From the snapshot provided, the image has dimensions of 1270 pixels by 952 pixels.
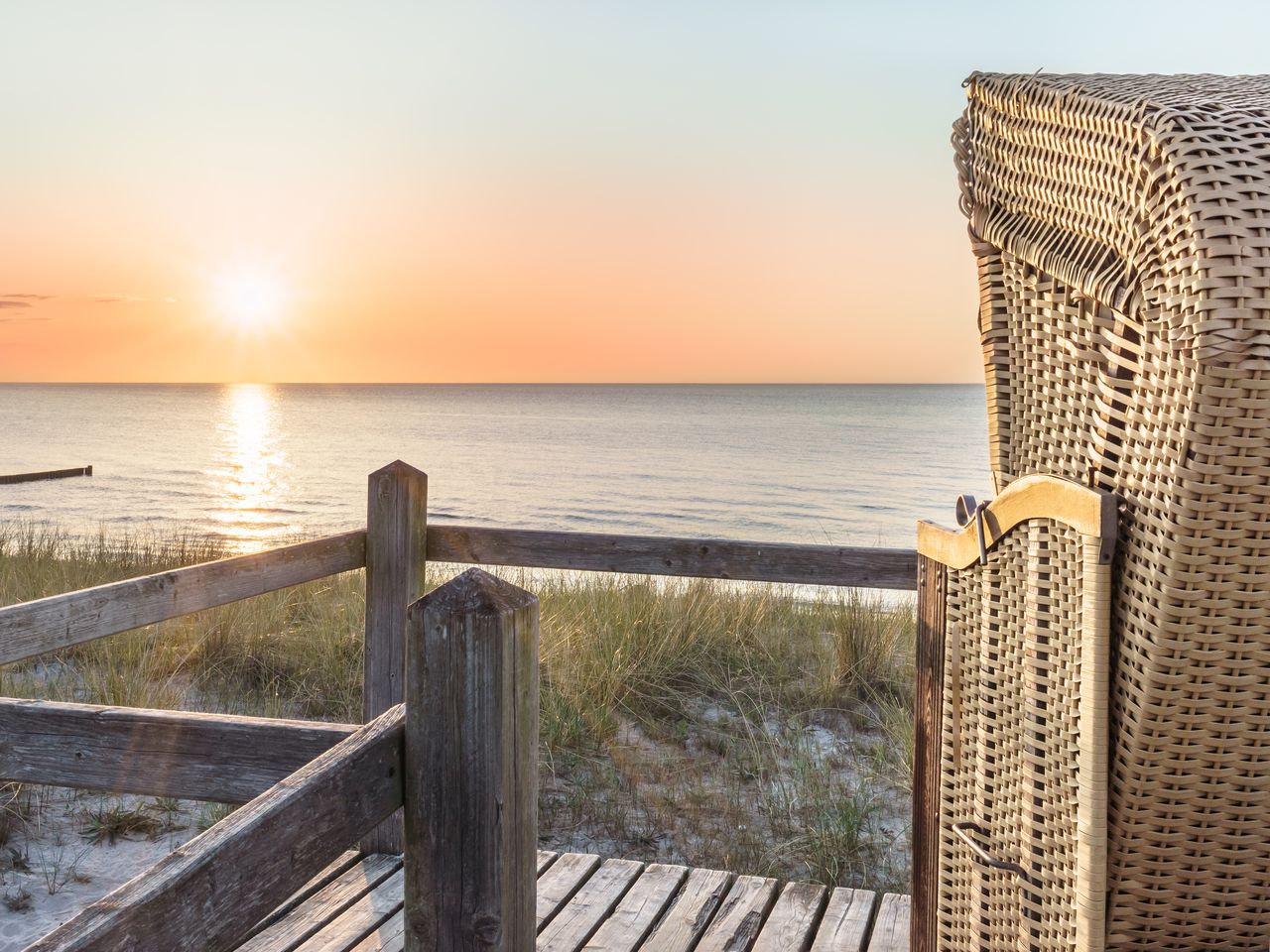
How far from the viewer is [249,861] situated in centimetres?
109

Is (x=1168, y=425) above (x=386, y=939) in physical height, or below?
above

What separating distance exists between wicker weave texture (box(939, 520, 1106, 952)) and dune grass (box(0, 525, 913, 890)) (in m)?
1.95

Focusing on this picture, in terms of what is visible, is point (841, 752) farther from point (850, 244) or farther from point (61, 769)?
point (850, 244)

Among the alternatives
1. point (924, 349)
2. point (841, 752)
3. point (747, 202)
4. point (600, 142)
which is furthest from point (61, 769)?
point (924, 349)

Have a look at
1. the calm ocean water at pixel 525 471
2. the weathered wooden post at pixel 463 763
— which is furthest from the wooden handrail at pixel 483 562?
the calm ocean water at pixel 525 471

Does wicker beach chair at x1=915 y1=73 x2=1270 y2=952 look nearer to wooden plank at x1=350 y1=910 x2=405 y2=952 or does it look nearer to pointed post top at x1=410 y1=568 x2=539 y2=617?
pointed post top at x1=410 y1=568 x2=539 y2=617

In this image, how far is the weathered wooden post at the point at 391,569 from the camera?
3324 millimetres

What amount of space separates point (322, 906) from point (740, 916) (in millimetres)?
1359

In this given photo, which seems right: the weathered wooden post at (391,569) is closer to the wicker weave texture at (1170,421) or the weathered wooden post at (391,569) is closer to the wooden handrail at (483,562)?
the wooden handrail at (483,562)

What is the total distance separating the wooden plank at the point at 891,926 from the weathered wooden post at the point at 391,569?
1.78m

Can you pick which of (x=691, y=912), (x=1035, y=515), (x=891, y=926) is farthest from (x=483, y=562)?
(x=1035, y=515)

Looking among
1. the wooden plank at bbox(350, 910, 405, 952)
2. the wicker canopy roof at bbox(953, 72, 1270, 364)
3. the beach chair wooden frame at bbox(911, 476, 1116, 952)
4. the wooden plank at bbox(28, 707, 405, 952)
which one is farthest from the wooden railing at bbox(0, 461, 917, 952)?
the wicker canopy roof at bbox(953, 72, 1270, 364)

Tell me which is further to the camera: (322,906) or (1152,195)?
(322,906)

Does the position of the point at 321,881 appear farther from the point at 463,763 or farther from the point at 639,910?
the point at 463,763
